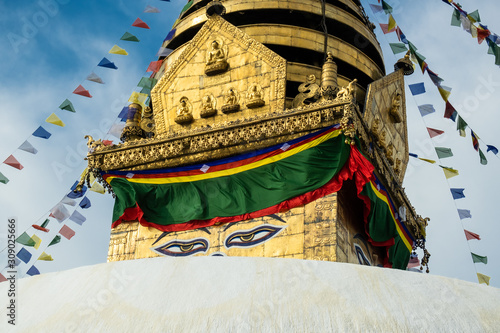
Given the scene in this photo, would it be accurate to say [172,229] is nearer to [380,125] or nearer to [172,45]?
[380,125]

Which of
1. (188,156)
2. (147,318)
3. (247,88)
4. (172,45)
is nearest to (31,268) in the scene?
(188,156)

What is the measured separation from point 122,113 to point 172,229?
3.37 meters

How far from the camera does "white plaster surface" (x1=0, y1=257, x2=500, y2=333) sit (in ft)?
16.4

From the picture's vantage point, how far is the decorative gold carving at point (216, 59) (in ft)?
42.4

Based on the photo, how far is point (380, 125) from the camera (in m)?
13.2

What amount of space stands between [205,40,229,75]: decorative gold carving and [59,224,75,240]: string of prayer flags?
3.82m

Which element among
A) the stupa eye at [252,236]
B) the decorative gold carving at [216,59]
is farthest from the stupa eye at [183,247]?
the decorative gold carving at [216,59]

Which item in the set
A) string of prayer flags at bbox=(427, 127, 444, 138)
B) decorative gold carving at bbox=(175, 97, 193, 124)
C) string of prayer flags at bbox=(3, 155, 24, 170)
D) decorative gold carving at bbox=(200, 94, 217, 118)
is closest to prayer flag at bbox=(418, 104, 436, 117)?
string of prayer flags at bbox=(427, 127, 444, 138)

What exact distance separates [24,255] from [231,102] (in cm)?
446

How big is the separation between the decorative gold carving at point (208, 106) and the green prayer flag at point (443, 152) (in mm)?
4409

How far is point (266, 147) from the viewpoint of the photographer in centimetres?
1164

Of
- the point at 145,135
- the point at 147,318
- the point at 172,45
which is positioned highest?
the point at 172,45

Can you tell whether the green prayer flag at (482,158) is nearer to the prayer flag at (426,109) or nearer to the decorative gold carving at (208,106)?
the prayer flag at (426,109)

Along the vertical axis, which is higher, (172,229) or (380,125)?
(380,125)
